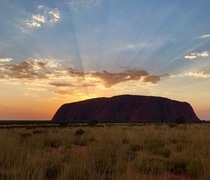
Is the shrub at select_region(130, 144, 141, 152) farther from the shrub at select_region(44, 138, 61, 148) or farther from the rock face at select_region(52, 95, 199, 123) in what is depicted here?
the rock face at select_region(52, 95, 199, 123)

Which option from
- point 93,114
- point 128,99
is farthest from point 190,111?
Answer: point 93,114

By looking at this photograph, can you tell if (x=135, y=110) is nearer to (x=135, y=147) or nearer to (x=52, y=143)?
(x=52, y=143)

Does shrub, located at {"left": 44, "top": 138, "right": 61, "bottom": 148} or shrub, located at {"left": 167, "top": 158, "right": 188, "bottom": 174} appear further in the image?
shrub, located at {"left": 44, "top": 138, "right": 61, "bottom": 148}

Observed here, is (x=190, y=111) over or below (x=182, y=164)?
over

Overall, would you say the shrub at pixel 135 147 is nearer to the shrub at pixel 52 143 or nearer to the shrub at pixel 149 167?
the shrub at pixel 52 143

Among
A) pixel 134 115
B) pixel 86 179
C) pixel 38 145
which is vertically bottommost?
pixel 86 179

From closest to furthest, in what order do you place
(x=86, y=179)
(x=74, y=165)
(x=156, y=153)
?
(x=86, y=179)
(x=74, y=165)
(x=156, y=153)

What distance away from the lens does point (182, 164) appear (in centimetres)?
938

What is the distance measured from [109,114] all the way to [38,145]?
170 m

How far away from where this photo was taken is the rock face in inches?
6969

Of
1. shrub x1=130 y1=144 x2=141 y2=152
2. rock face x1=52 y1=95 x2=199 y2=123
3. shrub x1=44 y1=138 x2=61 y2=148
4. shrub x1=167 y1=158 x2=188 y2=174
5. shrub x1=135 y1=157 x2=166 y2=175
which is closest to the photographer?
shrub x1=135 y1=157 x2=166 y2=175

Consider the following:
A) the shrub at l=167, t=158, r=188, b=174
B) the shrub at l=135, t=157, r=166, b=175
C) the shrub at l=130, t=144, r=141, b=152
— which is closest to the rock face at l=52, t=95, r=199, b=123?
the shrub at l=130, t=144, r=141, b=152

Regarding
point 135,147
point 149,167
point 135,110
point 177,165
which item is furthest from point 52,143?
point 135,110

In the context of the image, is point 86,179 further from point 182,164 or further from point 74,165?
point 182,164
